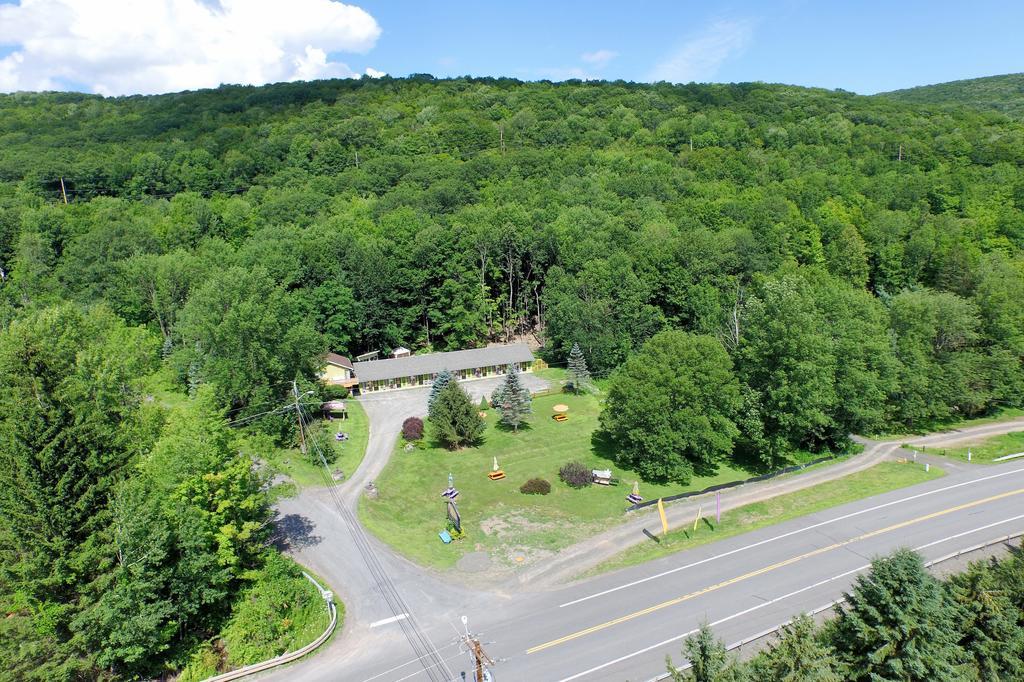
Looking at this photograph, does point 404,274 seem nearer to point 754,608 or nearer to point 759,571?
point 759,571

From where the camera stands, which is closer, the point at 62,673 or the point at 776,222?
the point at 62,673

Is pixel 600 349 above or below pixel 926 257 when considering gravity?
below

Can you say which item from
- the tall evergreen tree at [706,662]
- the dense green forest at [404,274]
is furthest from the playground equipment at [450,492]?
the tall evergreen tree at [706,662]

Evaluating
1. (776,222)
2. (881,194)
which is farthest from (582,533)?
(881,194)

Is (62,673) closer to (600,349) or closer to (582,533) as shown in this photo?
(582,533)

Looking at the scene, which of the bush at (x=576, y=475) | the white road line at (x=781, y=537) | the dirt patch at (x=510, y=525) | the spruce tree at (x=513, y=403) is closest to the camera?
the white road line at (x=781, y=537)

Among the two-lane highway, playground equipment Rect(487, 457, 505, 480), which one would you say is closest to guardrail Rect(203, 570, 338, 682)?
the two-lane highway

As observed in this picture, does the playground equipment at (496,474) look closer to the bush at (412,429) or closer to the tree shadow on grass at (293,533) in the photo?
the bush at (412,429)
